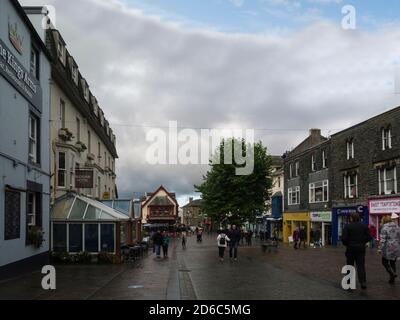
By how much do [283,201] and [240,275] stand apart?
44.3 meters

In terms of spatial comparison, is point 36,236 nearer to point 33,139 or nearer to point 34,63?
point 33,139

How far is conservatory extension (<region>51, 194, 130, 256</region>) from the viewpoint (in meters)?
25.3

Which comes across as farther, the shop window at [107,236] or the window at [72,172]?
the window at [72,172]

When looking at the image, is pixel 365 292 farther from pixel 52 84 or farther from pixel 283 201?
pixel 283 201

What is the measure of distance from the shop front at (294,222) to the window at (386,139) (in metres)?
15.2

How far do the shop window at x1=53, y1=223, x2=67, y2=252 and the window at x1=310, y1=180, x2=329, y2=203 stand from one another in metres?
26.7

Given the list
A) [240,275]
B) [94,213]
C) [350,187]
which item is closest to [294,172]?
[350,187]

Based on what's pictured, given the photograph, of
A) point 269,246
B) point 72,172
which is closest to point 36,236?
point 72,172

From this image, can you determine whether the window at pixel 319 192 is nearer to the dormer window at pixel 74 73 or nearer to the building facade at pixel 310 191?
the building facade at pixel 310 191

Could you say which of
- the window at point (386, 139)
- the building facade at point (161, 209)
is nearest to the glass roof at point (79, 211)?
the window at point (386, 139)

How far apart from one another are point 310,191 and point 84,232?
29495mm

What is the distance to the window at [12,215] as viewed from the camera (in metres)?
16.0

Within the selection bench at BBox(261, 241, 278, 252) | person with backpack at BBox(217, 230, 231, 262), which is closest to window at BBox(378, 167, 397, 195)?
bench at BBox(261, 241, 278, 252)

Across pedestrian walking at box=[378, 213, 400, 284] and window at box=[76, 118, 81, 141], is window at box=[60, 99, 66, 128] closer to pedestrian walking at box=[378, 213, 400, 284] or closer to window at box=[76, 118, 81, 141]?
window at box=[76, 118, 81, 141]
